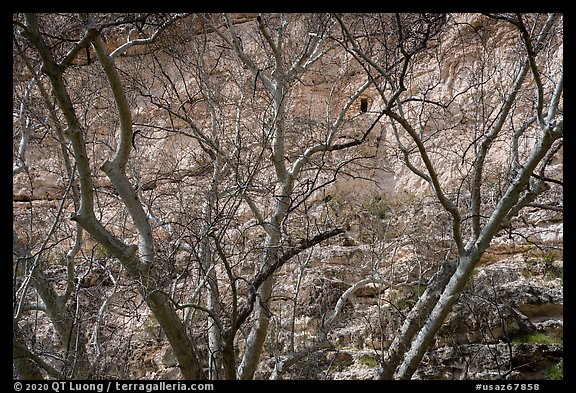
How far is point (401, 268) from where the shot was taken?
25.4ft

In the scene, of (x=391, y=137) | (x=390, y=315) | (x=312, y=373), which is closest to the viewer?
(x=312, y=373)

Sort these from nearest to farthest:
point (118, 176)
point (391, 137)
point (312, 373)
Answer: point (118, 176) < point (312, 373) < point (391, 137)

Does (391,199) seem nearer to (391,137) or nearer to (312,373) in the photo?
(391,137)

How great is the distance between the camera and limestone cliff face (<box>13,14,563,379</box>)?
5973mm

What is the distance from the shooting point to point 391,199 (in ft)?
29.7

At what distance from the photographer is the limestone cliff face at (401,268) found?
5.97 m
